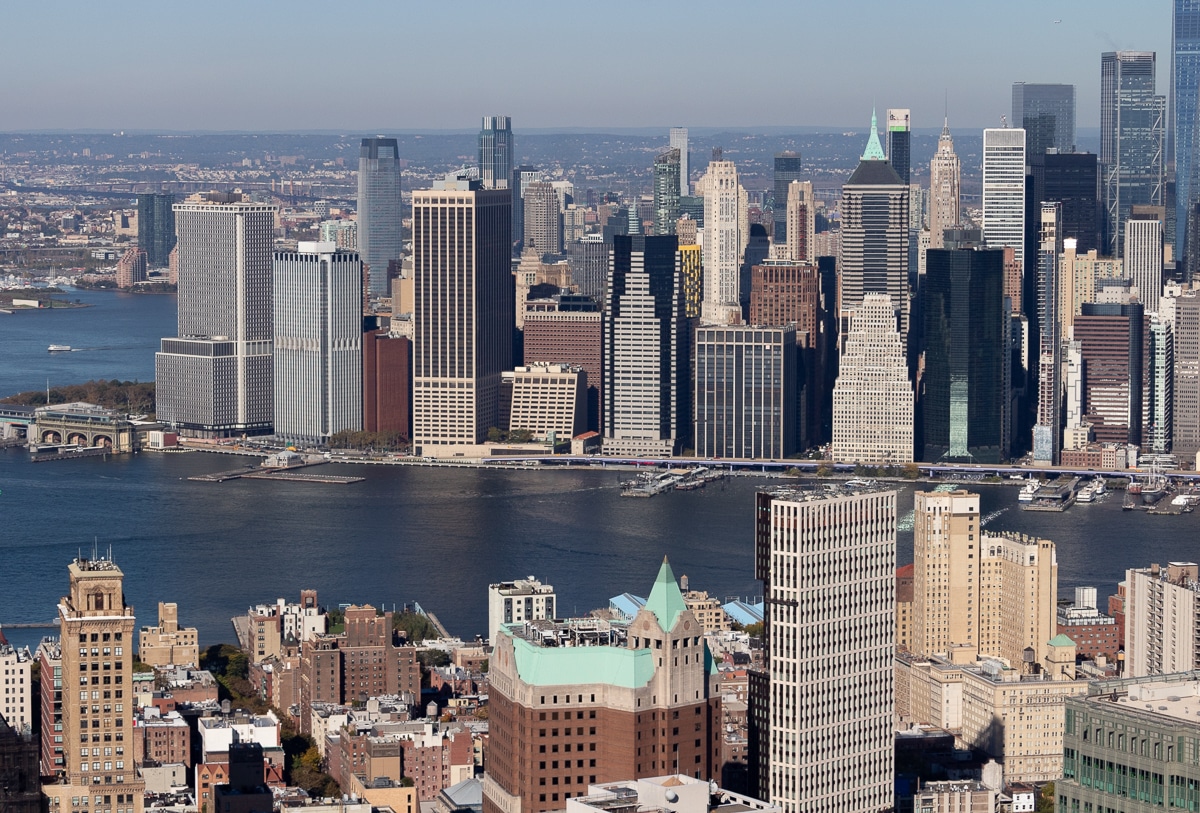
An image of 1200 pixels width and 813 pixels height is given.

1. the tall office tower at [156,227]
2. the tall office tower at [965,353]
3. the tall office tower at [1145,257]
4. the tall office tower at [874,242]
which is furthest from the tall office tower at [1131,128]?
the tall office tower at [156,227]

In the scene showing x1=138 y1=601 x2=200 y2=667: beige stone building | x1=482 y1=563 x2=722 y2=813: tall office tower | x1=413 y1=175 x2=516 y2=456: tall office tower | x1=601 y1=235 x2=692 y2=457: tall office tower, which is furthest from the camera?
x1=413 y1=175 x2=516 y2=456: tall office tower

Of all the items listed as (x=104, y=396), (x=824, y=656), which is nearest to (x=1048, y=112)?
(x=104, y=396)

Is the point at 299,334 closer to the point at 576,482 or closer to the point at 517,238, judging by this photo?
the point at 576,482

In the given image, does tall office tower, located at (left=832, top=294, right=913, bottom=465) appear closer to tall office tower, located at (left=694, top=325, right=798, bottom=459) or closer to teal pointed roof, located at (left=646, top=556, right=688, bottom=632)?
tall office tower, located at (left=694, top=325, right=798, bottom=459)

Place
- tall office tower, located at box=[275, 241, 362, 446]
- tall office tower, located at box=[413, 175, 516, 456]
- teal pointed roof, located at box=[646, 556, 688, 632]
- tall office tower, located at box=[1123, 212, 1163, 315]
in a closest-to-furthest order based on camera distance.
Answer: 1. teal pointed roof, located at box=[646, 556, 688, 632]
2. tall office tower, located at box=[413, 175, 516, 456]
3. tall office tower, located at box=[275, 241, 362, 446]
4. tall office tower, located at box=[1123, 212, 1163, 315]

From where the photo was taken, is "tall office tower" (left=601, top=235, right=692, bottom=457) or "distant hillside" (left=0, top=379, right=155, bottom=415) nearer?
"tall office tower" (left=601, top=235, right=692, bottom=457)

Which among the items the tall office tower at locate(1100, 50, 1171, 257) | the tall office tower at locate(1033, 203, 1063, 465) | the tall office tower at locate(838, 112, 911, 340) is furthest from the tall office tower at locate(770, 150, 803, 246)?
the tall office tower at locate(838, 112, 911, 340)

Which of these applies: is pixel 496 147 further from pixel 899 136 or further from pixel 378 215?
pixel 899 136
